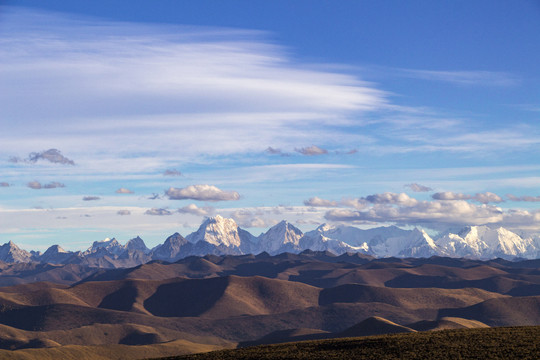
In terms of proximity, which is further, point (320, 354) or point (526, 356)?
point (320, 354)

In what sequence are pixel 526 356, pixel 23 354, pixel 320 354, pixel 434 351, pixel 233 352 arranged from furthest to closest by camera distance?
1. pixel 23 354
2. pixel 233 352
3. pixel 320 354
4. pixel 434 351
5. pixel 526 356

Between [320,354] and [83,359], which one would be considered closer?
[320,354]

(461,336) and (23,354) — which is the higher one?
(461,336)

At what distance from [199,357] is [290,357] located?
16348 mm

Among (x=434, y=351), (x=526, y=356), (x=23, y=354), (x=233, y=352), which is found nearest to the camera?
(x=526, y=356)

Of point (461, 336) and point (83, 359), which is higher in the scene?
point (461, 336)

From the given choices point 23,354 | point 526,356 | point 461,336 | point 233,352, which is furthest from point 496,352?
point 23,354

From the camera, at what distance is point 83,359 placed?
200m

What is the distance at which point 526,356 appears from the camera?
9181cm

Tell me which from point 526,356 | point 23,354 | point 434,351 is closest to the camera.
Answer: point 526,356

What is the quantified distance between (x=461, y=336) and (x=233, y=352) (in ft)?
126

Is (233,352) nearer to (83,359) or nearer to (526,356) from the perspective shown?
(526,356)

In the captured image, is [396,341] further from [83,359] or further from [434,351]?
[83,359]

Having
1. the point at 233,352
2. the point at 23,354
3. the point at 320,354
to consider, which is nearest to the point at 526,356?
the point at 320,354
